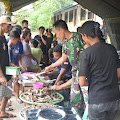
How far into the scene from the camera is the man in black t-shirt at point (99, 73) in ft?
6.34

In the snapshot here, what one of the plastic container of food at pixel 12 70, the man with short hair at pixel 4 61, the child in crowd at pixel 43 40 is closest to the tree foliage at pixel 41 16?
the child in crowd at pixel 43 40

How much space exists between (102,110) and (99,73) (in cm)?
44

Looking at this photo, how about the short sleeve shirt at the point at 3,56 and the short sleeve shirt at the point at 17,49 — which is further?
the short sleeve shirt at the point at 17,49

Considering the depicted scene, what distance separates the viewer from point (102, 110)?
2.04m

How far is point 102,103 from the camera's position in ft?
6.57

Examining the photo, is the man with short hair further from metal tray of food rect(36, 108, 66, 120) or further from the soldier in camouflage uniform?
metal tray of food rect(36, 108, 66, 120)

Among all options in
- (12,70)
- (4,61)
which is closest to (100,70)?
(12,70)

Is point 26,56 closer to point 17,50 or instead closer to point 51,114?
point 17,50

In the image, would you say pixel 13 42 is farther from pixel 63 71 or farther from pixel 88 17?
pixel 88 17

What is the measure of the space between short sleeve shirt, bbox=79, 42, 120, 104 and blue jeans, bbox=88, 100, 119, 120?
50mm

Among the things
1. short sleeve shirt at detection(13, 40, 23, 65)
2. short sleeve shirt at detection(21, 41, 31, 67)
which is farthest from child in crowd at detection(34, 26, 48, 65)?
short sleeve shirt at detection(13, 40, 23, 65)

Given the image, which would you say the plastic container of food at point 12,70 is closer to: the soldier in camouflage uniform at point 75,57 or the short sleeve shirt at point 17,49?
the soldier in camouflage uniform at point 75,57

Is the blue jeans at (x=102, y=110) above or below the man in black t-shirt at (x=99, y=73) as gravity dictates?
below

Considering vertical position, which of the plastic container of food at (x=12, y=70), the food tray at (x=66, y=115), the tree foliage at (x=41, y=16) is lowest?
the food tray at (x=66, y=115)
